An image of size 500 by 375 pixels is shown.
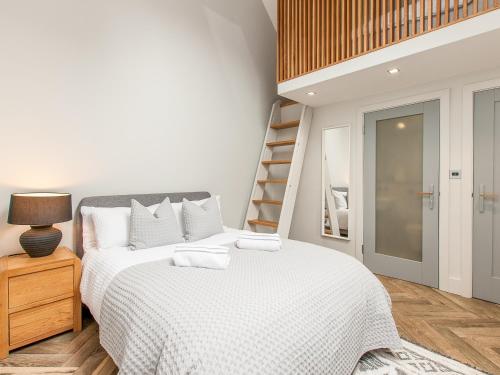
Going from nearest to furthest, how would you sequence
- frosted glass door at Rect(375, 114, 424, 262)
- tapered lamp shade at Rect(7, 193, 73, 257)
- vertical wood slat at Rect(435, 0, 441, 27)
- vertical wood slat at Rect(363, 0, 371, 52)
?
tapered lamp shade at Rect(7, 193, 73, 257) < vertical wood slat at Rect(435, 0, 441, 27) < vertical wood slat at Rect(363, 0, 371, 52) < frosted glass door at Rect(375, 114, 424, 262)

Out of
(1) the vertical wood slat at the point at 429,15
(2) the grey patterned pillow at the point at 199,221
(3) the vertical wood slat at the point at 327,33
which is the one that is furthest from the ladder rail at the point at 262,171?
(1) the vertical wood slat at the point at 429,15

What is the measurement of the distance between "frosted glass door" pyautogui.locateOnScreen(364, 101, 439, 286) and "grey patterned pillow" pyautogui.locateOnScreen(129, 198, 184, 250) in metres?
2.23

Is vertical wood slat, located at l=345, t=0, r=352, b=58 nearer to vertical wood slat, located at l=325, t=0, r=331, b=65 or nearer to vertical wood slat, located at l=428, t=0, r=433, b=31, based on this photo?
vertical wood slat, located at l=325, t=0, r=331, b=65

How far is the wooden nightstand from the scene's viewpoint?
5.56ft

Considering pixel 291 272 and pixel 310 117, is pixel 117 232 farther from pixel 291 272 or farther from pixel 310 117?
pixel 310 117

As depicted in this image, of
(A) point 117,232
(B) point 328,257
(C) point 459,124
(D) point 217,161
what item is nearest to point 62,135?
(A) point 117,232

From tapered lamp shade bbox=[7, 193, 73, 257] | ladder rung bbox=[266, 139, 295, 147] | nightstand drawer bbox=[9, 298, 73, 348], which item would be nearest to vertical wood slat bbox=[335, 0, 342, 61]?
ladder rung bbox=[266, 139, 295, 147]

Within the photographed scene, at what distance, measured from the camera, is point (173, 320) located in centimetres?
108

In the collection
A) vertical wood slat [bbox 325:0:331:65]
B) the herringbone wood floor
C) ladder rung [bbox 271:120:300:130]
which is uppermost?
vertical wood slat [bbox 325:0:331:65]

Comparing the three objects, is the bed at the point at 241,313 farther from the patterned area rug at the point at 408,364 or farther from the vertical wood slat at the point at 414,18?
the vertical wood slat at the point at 414,18

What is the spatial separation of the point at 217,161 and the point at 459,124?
243cm

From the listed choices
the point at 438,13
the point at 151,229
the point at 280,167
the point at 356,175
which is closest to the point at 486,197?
the point at 356,175

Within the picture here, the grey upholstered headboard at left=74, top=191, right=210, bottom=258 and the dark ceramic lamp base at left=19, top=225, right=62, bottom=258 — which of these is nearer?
the dark ceramic lamp base at left=19, top=225, right=62, bottom=258

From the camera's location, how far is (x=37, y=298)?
180 centimetres
